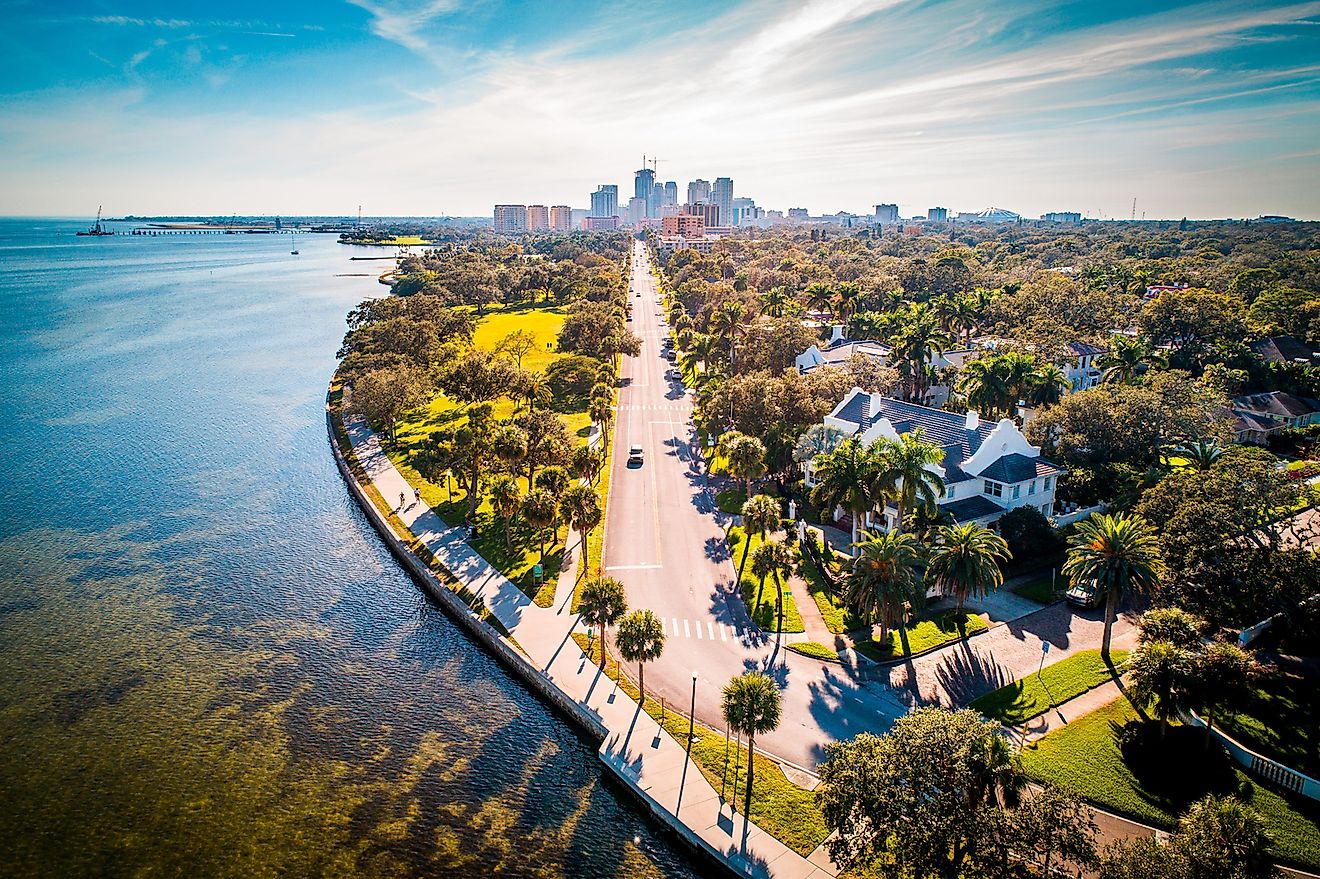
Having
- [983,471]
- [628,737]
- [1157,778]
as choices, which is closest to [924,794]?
[628,737]

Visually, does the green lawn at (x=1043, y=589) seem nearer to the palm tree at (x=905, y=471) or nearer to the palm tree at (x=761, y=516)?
the palm tree at (x=905, y=471)

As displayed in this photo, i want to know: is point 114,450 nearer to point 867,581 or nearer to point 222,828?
point 222,828

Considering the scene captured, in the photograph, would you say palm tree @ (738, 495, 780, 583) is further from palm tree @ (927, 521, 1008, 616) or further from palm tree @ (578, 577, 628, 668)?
palm tree @ (578, 577, 628, 668)

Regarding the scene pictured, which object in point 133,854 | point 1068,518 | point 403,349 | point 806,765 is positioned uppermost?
point 403,349

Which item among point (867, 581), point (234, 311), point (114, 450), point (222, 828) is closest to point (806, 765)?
point (867, 581)

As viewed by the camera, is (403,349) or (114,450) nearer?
(114,450)

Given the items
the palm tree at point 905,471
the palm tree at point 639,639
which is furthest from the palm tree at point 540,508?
the palm tree at point 905,471
